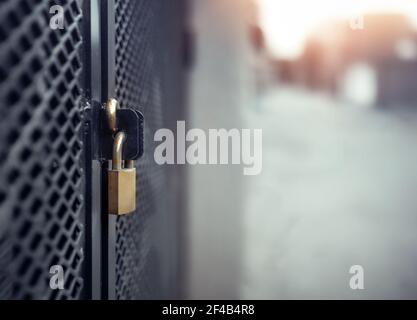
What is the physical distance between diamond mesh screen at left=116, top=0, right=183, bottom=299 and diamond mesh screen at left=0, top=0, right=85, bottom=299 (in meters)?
0.20

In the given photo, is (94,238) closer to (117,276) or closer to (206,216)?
(117,276)

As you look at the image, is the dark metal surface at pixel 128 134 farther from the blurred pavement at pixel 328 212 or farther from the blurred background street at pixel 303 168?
the blurred pavement at pixel 328 212

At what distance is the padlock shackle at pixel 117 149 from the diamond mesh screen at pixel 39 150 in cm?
6

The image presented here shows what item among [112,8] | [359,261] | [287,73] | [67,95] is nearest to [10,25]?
[67,95]

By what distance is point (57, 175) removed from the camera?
1.59ft

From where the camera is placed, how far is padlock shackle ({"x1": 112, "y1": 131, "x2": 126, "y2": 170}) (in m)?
0.60

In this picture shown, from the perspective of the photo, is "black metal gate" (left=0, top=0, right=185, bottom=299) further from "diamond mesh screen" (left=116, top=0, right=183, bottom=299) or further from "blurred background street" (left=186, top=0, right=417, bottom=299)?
"blurred background street" (left=186, top=0, right=417, bottom=299)

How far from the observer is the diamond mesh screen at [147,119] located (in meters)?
0.75

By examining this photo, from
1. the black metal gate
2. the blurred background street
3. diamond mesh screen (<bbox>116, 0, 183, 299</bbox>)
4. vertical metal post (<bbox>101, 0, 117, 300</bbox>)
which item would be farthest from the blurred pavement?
vertical metal post (<bbox>101, 0, 117, 300</bbox>)

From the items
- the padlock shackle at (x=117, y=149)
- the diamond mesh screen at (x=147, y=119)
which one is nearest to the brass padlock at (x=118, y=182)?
the padlock shackle at (x=117, y=149)

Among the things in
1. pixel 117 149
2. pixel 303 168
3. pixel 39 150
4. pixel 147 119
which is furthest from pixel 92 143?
pixel 303 168

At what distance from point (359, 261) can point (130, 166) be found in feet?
6.57

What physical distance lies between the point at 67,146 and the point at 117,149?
104 millimetres

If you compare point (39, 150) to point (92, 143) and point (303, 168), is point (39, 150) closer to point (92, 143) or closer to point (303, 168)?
point (92, 143)
